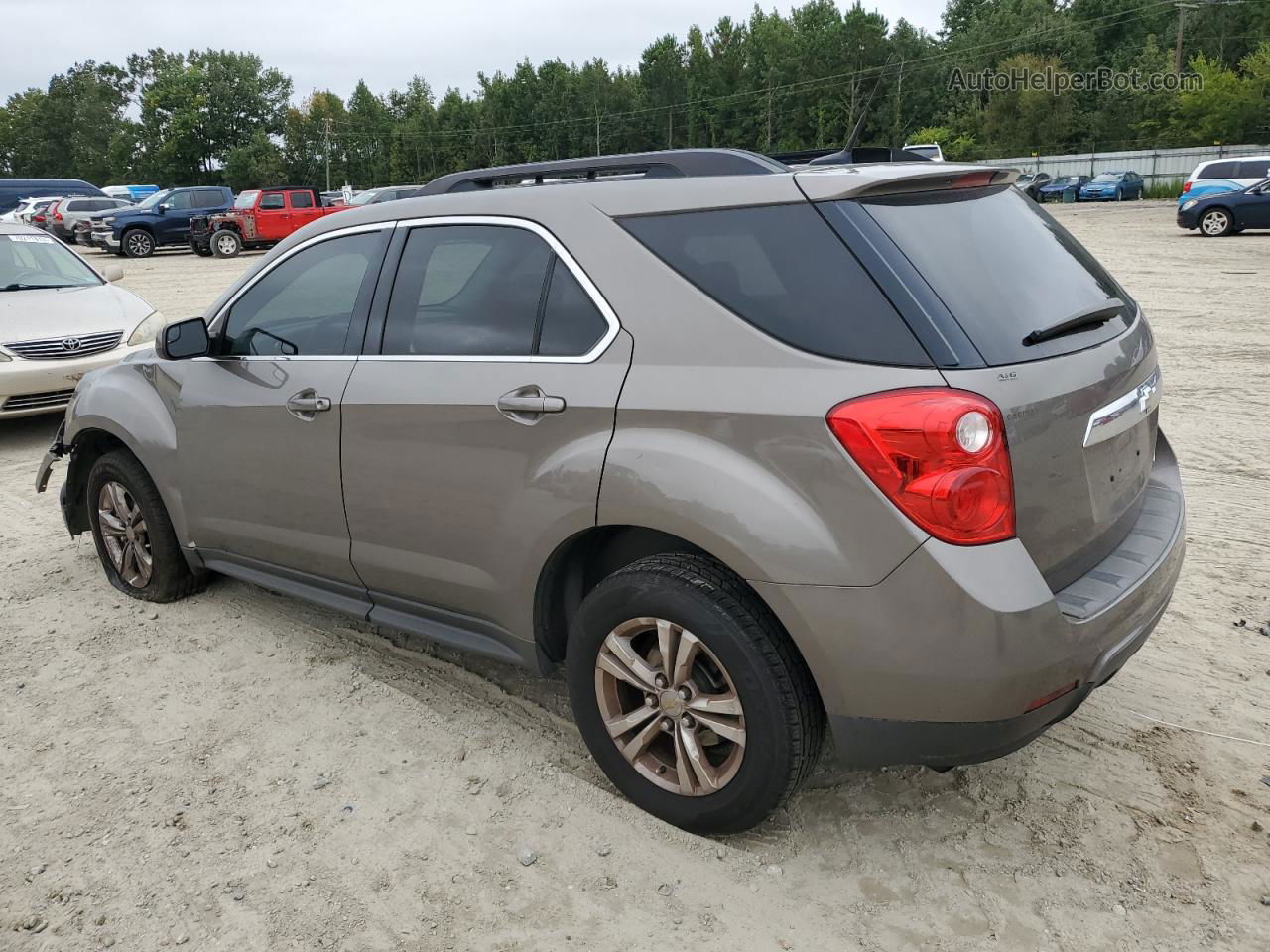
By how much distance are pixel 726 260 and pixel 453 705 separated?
1936mm

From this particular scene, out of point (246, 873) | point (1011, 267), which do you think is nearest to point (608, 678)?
point (246, 873)

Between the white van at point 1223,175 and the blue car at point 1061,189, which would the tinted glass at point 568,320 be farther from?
the blue car at point 1061,189

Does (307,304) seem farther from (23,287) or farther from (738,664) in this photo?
(23,287)

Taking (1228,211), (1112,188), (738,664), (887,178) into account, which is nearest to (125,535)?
(738,664)

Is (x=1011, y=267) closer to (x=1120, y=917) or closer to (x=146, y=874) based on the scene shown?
(x=1120, y=917)

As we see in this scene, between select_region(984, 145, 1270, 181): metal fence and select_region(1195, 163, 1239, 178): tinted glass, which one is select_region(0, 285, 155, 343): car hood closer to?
select_region(1195, 163, 1239, 178): tinted glass

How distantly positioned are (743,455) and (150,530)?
10.3ft

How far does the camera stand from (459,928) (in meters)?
2.56

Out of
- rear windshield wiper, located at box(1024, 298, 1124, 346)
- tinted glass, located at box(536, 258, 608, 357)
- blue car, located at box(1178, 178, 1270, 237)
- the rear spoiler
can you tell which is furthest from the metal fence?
tinted glass, located at box(536, 258, 608, 357)

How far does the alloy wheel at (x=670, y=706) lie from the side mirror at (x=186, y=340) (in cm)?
214

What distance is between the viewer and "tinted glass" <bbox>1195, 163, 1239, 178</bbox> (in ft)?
83.1

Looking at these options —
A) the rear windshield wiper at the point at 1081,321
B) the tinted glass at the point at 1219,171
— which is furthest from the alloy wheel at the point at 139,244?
the rear windshield wiper at the point at 1081,321

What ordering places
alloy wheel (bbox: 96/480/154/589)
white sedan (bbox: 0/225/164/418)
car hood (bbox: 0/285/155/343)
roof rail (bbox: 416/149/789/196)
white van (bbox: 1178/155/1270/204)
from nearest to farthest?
1. roof rail (bbox: 416/149/789/196)
2. alloy wheel (bbox: 96/480/154/589)
3. white sedan (bbox: 0/225/164/418)
4. car hood (bbox: 0/285/155/343)
5. white van (bbox: 1178/155/1270/204)

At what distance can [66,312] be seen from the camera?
27.2 ft
